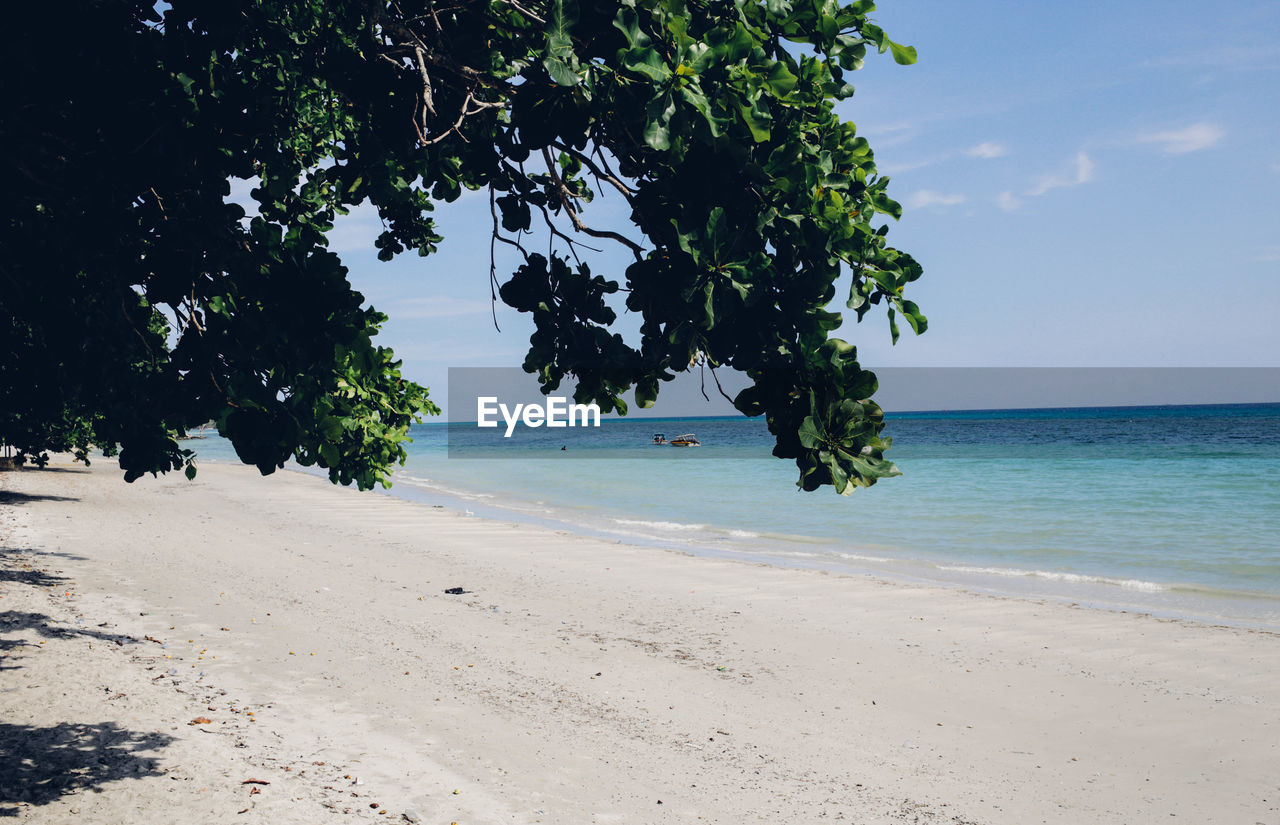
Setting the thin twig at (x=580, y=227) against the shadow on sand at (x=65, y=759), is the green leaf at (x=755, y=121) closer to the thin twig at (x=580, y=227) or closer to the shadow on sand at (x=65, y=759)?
the thin twig at (x=580, y=227)

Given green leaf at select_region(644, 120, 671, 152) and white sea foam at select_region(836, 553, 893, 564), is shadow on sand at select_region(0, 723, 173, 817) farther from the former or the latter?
white sea foam at select_region(836, 553, 893, 564)

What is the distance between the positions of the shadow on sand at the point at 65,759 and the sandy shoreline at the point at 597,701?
0.03m

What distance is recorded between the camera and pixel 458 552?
1752 cm

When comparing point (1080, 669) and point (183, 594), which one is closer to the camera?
point (1080, 669)

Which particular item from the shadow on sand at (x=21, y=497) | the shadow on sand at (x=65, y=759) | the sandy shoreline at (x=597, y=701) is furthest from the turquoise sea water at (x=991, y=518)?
the shadow on sand at (x=65, y=759)

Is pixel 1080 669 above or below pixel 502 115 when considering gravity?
below

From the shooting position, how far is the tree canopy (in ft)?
10.7

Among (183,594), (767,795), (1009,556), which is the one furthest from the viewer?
(1009,556)

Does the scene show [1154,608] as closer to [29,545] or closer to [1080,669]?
[1080,669]

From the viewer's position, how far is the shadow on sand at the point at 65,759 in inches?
213

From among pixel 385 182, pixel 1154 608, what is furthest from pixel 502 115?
pixel 1154 608

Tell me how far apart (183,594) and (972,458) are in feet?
185

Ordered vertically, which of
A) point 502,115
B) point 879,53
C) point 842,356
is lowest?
point 842,356

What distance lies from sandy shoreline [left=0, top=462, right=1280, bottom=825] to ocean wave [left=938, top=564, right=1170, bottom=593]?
3.22 meters
